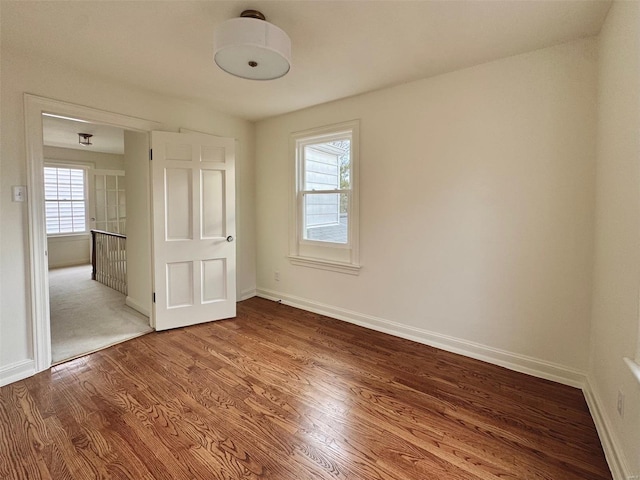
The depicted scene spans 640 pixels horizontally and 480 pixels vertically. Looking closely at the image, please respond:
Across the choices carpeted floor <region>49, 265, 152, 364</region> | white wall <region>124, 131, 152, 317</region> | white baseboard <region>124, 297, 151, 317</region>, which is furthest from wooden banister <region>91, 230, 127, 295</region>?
white wall <region>124, 131, 152, 317</region>

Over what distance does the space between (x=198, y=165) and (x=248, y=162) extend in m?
1.02

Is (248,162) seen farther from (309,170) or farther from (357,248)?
(357,248)

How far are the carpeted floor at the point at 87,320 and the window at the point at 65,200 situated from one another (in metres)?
2.08

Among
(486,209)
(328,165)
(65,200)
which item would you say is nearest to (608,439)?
(486,209)

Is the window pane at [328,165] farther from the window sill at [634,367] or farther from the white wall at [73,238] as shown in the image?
the white wall at [73,238]

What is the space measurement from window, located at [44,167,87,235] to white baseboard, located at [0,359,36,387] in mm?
5302

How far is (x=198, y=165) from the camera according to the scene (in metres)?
3.32

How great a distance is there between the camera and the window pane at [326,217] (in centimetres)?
358

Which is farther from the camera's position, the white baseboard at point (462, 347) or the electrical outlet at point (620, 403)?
the white baseboard at point (462, 347)

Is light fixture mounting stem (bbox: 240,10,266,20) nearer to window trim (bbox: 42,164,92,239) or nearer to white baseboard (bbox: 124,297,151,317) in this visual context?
white baseboard (bbox: 124,297,151,317)

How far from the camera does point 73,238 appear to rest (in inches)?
263

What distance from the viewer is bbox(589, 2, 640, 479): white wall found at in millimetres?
1384

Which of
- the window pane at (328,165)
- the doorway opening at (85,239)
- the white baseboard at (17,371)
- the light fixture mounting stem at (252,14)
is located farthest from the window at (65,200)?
the light fixture mounting stem at (252,14)

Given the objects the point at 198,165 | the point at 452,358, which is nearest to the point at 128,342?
the point at 198,165
